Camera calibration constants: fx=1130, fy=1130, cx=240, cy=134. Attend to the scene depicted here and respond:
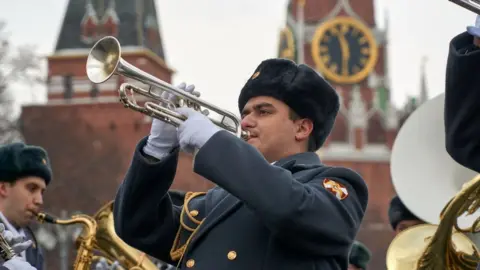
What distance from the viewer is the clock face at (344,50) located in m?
49.5

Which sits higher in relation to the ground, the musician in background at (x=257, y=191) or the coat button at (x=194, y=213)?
the musician in background at (x=257, y=191)

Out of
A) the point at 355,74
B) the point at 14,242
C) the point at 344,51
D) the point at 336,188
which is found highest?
the point at 336,188

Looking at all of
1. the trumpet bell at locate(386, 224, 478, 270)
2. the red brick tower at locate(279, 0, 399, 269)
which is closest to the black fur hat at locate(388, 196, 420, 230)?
the trumpet bell at locate(386, 224, 478, 270)

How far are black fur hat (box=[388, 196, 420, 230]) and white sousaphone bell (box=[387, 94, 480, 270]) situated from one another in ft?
0.98

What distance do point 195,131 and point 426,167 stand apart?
3025mm

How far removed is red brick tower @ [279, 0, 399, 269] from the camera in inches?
1956

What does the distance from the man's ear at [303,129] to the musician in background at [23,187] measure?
2218mm

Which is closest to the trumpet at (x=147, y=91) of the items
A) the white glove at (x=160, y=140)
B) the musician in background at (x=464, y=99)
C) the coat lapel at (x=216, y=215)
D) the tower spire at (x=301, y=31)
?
the white glove at (x=160, y=140)

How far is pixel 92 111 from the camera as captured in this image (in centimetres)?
4969

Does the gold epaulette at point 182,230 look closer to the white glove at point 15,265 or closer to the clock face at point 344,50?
→ the white glove at point 15,265

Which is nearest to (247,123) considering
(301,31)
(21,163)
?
(21,163)

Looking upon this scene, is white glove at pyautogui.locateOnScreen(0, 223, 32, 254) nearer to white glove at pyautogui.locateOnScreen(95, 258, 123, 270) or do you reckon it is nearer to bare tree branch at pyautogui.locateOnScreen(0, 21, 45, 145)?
white glove at pyautogui.locateOnScreen(95, 258, 123, 270)

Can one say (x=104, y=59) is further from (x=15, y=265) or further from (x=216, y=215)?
(x=15, y=265)

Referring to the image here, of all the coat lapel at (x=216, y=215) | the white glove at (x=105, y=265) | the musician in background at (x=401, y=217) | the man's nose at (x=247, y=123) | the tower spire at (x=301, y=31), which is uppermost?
the man's nose at (x=247, y=123)
